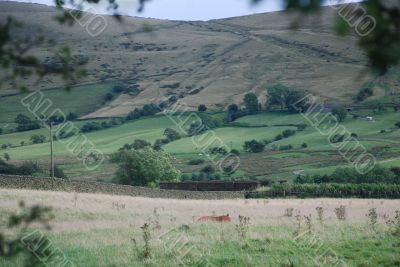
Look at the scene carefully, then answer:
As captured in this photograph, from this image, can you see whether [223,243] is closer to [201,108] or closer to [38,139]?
[38,139]

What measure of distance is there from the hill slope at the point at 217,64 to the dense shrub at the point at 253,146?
26.8m

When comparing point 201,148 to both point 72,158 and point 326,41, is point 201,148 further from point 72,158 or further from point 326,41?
point 326,41

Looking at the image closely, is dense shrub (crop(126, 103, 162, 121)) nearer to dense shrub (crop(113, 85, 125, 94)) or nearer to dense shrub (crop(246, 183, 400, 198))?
dense shrub (crop(113, 85, 125, 94))

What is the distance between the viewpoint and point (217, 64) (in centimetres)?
16075

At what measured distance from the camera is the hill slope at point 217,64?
128 m

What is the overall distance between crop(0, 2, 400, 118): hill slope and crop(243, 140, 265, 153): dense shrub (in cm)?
2684

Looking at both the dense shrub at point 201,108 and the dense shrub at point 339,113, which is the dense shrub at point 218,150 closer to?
the dense shrub at point 339,113

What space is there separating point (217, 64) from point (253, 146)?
2741 inches

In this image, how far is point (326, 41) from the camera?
160m

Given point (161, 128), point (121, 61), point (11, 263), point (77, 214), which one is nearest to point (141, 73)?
point (121, 61)

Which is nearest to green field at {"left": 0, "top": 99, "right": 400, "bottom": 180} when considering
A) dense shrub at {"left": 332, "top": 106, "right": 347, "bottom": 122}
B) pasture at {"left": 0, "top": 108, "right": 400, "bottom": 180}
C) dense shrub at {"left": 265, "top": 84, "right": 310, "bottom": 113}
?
pasture at {"left": 0, "top": 108, "right": 400, "bottom": 180}

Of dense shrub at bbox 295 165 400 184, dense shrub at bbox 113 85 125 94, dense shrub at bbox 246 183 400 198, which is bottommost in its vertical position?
dense shrub at bbox 246 183 400 198

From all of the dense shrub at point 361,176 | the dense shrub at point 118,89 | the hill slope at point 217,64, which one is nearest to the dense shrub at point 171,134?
the hill slope at point 217,64

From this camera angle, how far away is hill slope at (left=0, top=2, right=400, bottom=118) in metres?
128
